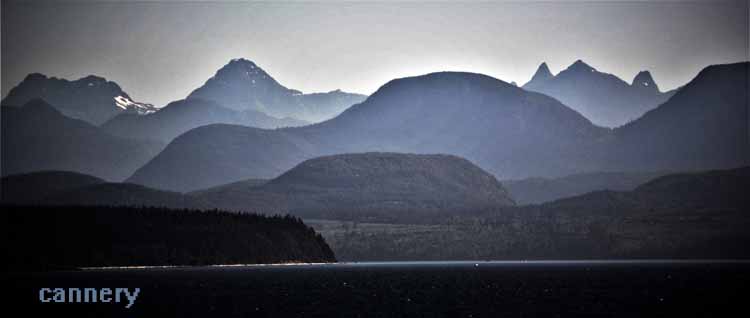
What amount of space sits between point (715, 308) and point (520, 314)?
2782cm

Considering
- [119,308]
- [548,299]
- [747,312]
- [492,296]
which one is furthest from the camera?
[492,296]

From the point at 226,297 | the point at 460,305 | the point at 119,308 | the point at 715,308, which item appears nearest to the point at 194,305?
the point at 119,308

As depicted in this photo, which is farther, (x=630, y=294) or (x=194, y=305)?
(x=630, y=294)

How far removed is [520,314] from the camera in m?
152

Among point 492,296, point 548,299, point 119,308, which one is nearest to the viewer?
point 119,308

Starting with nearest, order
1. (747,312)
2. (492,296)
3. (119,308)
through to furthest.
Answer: (747,312) → (119,308) → (492,296)

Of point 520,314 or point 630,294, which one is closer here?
point 520,314

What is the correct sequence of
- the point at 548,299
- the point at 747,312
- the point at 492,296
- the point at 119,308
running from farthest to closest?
the point at 492,296 < the point at 548,299 < the point at 119,308 < the point at 747,312

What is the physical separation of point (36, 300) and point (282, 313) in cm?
4304

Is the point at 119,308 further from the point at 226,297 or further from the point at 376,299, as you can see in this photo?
the point at 376,299

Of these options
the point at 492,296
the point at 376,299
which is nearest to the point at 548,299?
the point at 492,296

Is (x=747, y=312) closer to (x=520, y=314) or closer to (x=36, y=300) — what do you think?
(x=520, y=314)

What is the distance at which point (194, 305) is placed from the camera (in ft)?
561

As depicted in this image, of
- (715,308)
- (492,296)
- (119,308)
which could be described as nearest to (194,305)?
(119,308)
